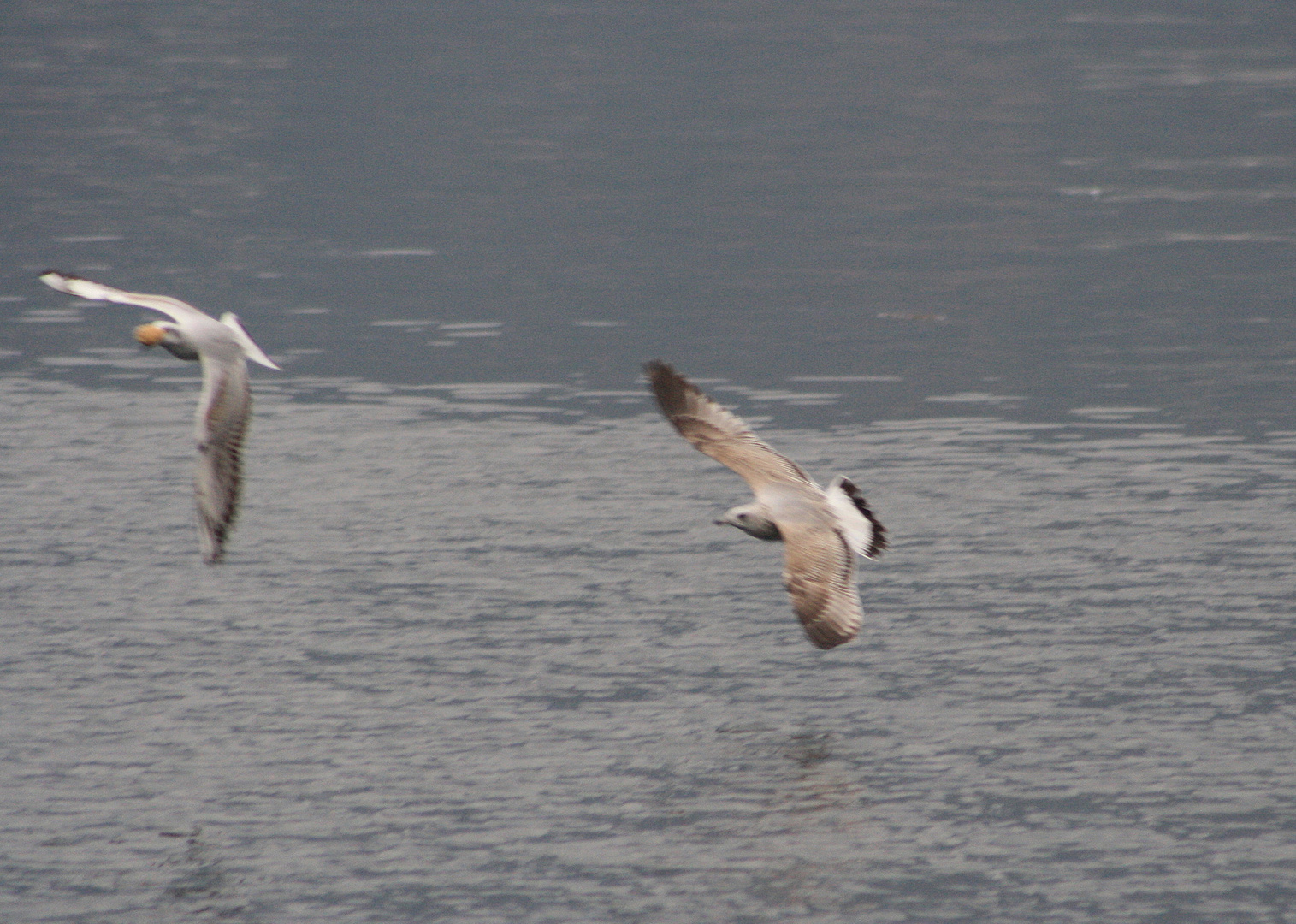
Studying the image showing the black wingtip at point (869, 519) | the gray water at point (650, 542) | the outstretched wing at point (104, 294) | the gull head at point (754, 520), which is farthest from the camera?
the outstretched wing at point (104, 294)

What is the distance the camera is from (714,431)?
16.1m

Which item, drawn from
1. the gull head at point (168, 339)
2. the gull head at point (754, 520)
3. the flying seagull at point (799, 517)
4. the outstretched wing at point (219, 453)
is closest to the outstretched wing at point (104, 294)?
the gull head at point (168, 339)

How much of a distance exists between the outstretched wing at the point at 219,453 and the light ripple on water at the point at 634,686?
4.97 ft

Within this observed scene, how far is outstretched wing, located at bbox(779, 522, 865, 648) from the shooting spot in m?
13.6

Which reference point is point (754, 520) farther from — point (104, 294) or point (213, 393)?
point (104, 294)

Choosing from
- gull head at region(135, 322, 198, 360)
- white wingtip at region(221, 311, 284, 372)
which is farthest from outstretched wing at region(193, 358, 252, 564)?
gull head at region(135, 322, 198, 360)

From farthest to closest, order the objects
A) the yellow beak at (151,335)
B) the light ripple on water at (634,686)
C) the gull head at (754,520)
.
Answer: the yellow beak at (151,335), the gull head at (754,520), the light ripple on water at (634,686)

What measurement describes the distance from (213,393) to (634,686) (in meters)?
3.56

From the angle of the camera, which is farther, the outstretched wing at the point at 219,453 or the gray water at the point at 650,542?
the outstretched wing at the point at 219,453

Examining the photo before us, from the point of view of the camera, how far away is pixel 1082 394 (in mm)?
24625

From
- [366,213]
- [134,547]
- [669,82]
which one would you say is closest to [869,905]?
[134,547]

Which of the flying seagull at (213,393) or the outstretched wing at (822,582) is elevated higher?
the flying seagull at (213,393)

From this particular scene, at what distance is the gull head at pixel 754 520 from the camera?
48.9 feet

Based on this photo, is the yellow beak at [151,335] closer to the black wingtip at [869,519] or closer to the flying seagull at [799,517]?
the flying seagull at [799,517]
